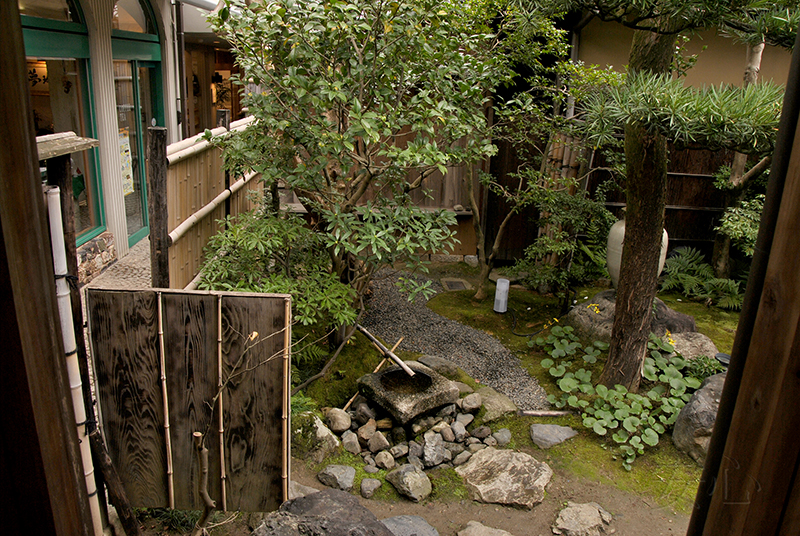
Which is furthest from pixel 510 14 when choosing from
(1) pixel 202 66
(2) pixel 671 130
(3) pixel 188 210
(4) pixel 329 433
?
(1) pixel 202 66

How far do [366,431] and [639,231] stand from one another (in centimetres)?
284

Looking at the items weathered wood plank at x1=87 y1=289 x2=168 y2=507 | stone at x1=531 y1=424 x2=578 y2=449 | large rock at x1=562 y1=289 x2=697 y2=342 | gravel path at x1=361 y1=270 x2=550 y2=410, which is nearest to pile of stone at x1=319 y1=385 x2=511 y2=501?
stone at x1=531 y1=424 x2=578 y2=449

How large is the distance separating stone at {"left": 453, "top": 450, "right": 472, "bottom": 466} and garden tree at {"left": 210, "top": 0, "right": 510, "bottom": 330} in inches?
54.2

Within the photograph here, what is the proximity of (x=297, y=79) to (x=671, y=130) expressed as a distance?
95.9 inches

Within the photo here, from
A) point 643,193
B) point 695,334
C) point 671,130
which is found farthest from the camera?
point 695,334

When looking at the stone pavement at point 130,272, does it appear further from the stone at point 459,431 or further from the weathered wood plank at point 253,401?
the stone at point 459,431

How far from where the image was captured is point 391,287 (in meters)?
8.04

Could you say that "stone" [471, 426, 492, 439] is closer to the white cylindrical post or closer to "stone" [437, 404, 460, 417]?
"stone" [437, 404, 460, 417]

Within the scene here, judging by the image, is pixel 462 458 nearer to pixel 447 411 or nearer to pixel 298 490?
pixel 447 411

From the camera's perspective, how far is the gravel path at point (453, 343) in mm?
5828

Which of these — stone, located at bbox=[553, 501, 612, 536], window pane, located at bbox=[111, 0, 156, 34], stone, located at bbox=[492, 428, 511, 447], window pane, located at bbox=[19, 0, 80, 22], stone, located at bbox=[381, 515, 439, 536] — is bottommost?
stone, located at bbox=[492, 428, 511, 447]

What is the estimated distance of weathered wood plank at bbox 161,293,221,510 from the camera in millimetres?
2758

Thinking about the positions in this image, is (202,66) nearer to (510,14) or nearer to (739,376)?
(510,14)

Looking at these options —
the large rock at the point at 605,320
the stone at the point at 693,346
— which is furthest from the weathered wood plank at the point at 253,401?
the stone at the point at 693,346
